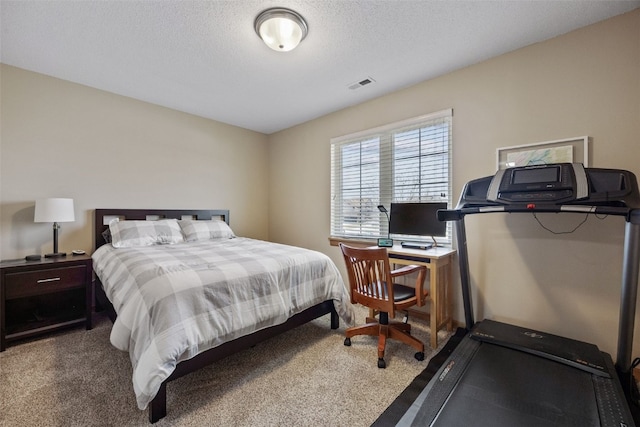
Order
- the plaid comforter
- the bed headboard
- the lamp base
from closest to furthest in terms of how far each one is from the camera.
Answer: the plaid comforter → the lamp base → the bed headboard

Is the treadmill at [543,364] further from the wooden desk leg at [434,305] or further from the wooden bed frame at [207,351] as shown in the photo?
the wooden bed frame at [207,351]

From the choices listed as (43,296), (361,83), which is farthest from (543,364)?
(43,296)

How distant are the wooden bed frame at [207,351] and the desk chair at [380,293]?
1.22 ft

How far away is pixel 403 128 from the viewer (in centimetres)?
302

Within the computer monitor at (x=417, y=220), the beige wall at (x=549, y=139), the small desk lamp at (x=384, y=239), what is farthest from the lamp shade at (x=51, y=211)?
the beige wall at (x=549, y=139)

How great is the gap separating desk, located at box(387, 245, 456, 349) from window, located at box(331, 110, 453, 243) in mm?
354

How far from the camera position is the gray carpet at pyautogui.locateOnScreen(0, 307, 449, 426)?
1477mm

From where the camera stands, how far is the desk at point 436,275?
222 cm

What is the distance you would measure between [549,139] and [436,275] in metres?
1.42

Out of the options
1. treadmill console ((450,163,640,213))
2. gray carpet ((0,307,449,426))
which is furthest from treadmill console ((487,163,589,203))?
gray carpet ((0,307,449,426))

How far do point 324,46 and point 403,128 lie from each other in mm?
1282

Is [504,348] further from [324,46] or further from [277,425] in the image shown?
[324,46]

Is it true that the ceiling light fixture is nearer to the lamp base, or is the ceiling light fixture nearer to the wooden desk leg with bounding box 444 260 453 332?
the wooden desk leg with bounding box 444 260 453 332

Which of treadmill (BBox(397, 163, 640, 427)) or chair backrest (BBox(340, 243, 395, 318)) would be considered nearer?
treadmill (BBox(397, 163, 640, 427))
